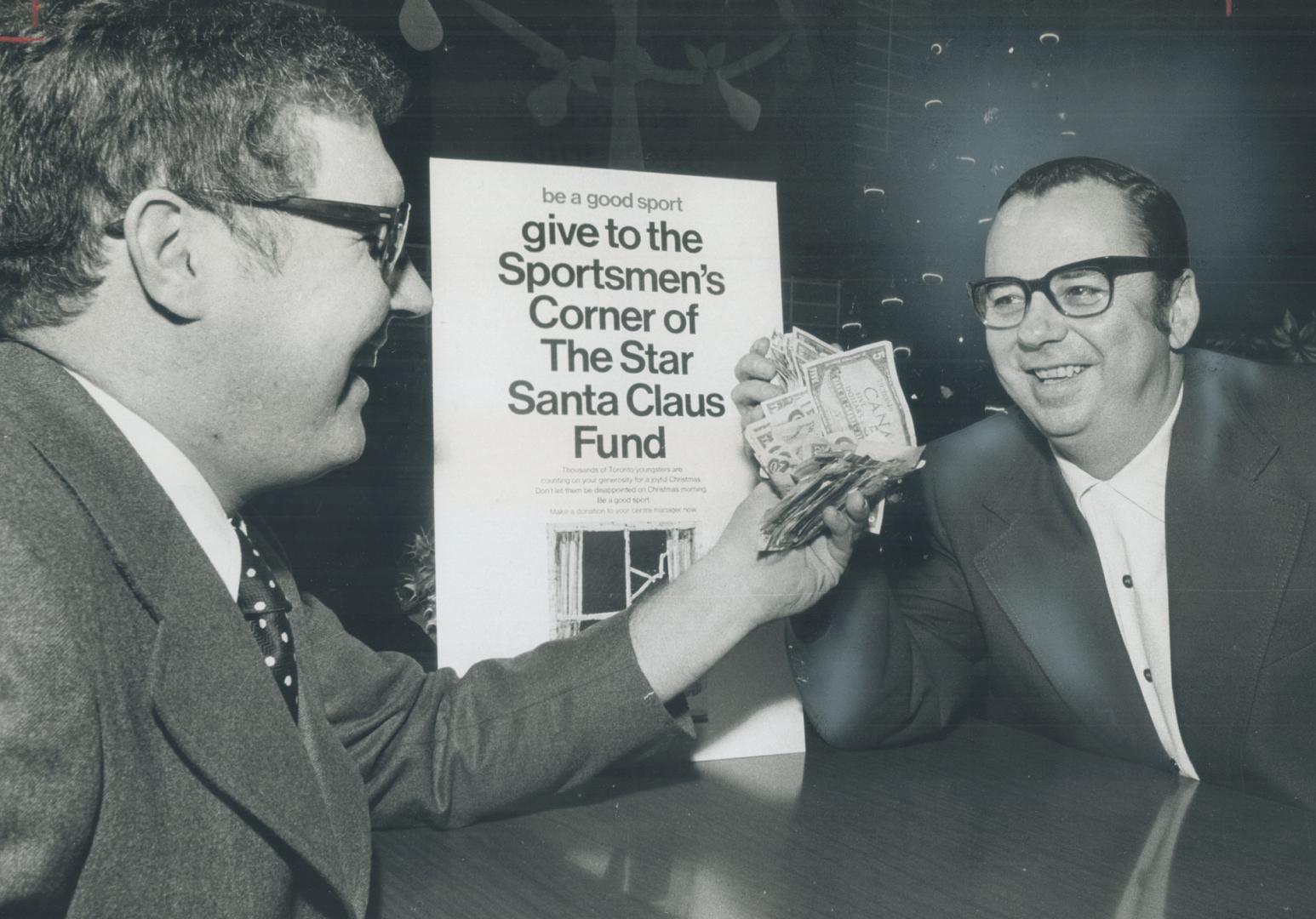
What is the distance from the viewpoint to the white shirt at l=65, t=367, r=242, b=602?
0.91 metres

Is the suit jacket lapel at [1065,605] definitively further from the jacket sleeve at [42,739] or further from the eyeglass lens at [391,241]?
the jacket sleeve at [42,739]

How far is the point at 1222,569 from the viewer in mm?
1437

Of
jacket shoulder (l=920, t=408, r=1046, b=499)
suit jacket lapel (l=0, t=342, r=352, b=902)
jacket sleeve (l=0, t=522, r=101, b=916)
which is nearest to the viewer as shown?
jacket sleeve (l=0, t=522, r=101, b=916)

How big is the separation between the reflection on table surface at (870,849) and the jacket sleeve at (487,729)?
1.8 inches

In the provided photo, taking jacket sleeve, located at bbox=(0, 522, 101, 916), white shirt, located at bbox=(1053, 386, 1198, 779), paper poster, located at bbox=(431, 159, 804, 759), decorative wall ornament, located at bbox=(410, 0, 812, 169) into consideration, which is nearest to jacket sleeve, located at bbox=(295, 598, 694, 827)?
paper poster, located at bbox=(431, 159, 804, 759)

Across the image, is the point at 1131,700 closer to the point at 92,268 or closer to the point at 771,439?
the point at 771,439

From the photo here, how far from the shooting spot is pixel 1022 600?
157cm

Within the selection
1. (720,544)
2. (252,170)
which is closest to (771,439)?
(720,544)

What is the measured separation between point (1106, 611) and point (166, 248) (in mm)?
1407

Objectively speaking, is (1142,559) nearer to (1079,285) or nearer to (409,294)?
(1079,285)

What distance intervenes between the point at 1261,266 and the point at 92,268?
2257 mm

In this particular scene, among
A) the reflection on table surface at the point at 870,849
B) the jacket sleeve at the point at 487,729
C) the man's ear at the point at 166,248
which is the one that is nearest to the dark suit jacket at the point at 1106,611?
the reflection on table surface at the point at 870,849

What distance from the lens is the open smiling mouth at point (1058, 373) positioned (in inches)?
60.3

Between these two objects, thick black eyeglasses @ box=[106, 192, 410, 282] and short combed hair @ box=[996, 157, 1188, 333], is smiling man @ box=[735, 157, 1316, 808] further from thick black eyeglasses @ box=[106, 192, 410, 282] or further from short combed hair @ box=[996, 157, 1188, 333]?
thick black eyeglasses @ box=[106, 192, 410, 282]
